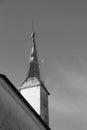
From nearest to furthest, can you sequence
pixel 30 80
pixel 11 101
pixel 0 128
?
pixel 0 128, pixel 11 101, pixel 30 80

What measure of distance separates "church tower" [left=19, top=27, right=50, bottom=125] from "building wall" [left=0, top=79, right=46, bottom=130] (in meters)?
12.7

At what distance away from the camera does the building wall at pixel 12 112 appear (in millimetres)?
14367

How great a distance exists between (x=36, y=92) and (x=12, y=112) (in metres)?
16.2

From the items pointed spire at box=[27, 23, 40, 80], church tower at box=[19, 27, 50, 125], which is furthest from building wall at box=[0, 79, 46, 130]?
pointed spire at box=[27, 23, 40, 80]

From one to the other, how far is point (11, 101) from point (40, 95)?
1592 cm

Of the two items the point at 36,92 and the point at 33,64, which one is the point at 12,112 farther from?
the point at 33,64

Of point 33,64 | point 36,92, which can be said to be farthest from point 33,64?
point 36,92

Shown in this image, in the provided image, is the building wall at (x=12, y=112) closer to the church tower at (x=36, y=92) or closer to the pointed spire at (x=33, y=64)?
the church tower at (x=36, y=92)

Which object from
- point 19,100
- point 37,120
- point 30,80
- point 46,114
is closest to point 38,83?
point 30,80

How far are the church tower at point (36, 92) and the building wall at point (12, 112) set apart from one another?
12738 mm

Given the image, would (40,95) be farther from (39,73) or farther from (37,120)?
(37,120)

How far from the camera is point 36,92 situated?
31.5 metres

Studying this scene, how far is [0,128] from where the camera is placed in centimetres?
1396

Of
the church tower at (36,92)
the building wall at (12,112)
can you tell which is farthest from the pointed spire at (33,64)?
the building wall at (12,112)
